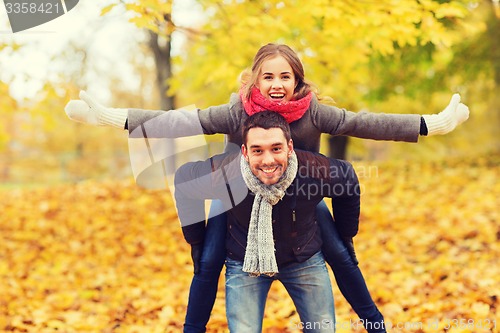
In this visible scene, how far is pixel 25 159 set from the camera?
83.1ft

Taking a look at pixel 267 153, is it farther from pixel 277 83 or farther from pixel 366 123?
pixel 366 123

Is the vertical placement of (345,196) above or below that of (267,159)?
below

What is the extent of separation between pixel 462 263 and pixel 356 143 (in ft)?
34.3

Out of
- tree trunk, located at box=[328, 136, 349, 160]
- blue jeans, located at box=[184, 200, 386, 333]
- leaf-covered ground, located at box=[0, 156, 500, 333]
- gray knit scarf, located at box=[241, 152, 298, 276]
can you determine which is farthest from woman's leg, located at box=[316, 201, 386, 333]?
tree trunk, located at box=[328, 136, 349, 160]

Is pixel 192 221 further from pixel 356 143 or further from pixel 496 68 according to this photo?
pixel 356 143

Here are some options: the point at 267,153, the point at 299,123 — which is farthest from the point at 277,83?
the point at 267,153

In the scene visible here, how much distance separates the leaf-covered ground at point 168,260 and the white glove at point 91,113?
2.11 m

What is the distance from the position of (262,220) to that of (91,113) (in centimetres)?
95

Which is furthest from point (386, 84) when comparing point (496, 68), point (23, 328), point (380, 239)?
point (23, 328)

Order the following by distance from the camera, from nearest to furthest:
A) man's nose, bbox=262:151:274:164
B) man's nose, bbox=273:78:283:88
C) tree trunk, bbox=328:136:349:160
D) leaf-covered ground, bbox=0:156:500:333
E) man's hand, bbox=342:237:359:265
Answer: man's nose, bbox=262:151:274:164
man's nose, bbox=273:78:283:88
man's hand, bbox=342:237:359:265
leaf-covered ground, bbox=0:156:500:333
tree trunk, bbox=328:136:349:160

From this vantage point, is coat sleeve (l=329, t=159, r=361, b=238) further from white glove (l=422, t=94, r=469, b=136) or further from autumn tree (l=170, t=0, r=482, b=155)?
autumn tree (l=170, t=0, r=482, b=155)

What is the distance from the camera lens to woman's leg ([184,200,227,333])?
105 inches

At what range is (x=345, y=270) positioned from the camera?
2.79 meters

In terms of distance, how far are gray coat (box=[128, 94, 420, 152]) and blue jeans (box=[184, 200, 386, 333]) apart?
1.45 feet
